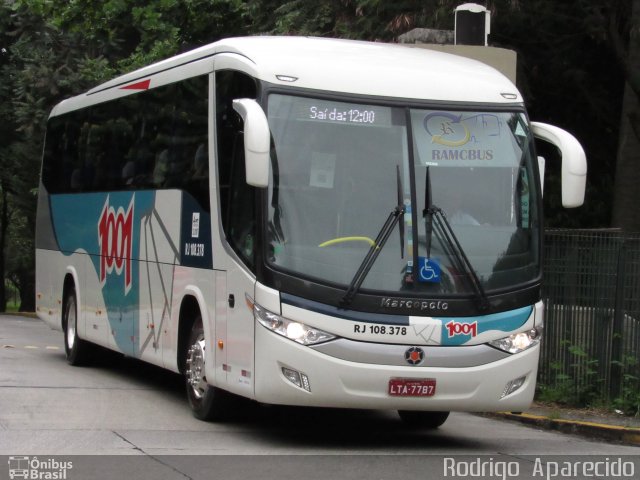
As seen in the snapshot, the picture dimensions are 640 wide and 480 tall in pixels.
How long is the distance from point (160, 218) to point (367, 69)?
3.52 metres

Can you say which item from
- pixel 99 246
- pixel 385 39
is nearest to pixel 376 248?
pixel 99 246

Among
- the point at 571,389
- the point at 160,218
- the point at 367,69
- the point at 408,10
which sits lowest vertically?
the point at 571,389

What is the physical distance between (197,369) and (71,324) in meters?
6.12

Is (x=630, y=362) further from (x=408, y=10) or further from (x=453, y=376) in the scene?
(x=408, y=10)

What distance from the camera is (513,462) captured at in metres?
9.86

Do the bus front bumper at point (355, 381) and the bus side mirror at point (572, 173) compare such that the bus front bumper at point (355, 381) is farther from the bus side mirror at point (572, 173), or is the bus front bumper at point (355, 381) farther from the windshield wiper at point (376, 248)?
the bus side mirror at point (572, 173)

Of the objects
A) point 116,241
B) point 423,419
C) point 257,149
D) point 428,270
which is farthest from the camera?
point 116,241

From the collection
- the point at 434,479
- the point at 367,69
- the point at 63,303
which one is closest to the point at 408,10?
the point at 63,303

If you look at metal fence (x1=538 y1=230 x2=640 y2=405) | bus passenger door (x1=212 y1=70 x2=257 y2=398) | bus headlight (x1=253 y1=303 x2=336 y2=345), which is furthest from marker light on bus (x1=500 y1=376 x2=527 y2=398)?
metal fence (x1=538 y1=230 x2=640 y2=405)

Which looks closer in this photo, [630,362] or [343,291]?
[343,291]

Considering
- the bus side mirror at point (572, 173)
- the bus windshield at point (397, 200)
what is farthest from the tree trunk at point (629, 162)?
the bus windshield at point (397, 200)

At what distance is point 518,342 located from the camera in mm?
10375

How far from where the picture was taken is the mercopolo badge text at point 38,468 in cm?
835

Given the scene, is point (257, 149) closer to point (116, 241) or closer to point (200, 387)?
point (200, 387)
